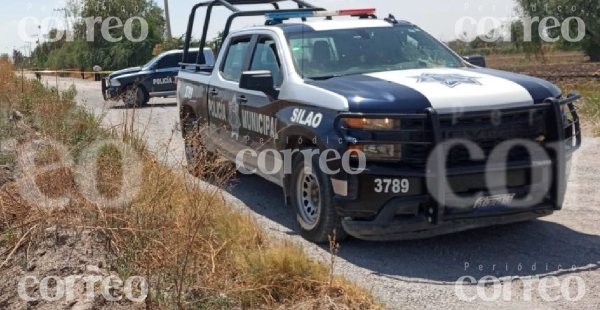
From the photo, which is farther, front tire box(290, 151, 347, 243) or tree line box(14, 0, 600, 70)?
tree line box(14, 0, 600, 70)

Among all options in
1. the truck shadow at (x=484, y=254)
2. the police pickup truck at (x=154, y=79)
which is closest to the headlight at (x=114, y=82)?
the police pickup truck at (x=154, y=79)

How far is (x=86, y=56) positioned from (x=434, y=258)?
44.8m

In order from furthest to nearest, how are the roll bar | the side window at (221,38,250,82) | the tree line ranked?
the tree line < the roll bar < the side window at (221,38,250,82)

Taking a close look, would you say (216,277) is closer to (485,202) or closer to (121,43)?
(485,202)

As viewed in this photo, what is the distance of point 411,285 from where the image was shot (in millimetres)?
5316

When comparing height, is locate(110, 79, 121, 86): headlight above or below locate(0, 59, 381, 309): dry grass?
above

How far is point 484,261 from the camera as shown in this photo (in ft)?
19.0

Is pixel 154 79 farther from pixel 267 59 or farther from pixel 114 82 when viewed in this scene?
pixel 267 59

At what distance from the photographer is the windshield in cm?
682

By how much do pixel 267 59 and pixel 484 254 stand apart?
2.84 m

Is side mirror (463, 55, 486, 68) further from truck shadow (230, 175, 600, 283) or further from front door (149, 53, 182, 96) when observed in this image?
front door (149, 53, 182, 96)

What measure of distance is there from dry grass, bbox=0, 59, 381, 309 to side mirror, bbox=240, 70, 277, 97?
111 cm

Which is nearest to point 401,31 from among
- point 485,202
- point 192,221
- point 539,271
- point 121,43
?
point 485,202

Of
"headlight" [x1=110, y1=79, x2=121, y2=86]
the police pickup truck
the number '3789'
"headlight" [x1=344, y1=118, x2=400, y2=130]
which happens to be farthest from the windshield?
"headlight" [x1=110, y1=79, x2=121, y2=86]
